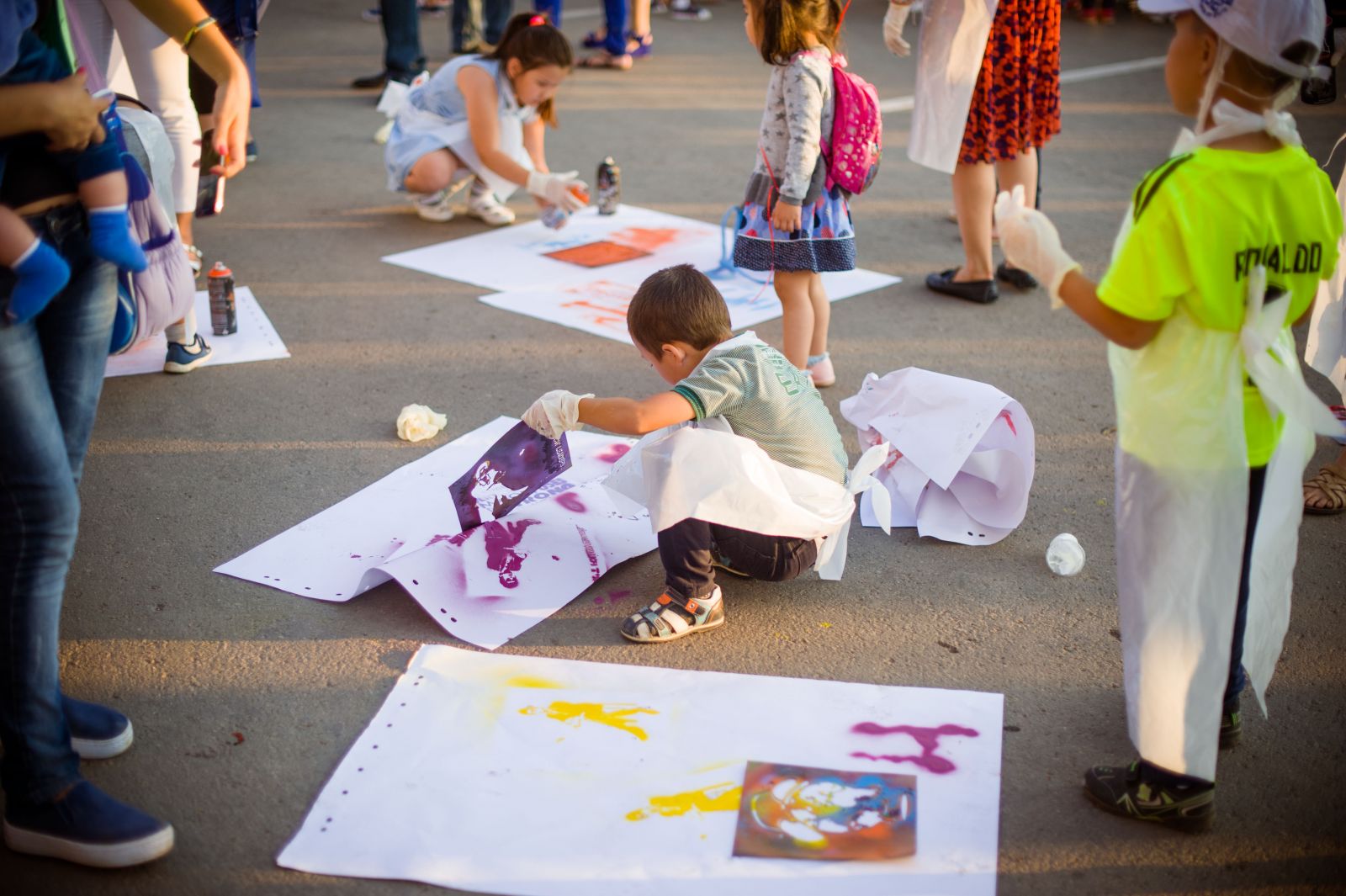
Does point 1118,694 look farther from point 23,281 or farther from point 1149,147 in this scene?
point 1149,147

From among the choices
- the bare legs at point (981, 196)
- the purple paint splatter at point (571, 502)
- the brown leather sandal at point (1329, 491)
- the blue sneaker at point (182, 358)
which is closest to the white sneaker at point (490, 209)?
the blue sneaker at point (182, 358)

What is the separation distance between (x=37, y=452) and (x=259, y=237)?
3482mm

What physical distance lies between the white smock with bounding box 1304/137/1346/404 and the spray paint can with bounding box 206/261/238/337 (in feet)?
10.2

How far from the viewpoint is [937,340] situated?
13.7 feet

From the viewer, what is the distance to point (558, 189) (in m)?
4.73

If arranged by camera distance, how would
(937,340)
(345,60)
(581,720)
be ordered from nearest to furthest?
(581,720) → (937,340) → (345,60)

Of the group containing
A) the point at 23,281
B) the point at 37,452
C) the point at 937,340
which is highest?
the point at 23,281

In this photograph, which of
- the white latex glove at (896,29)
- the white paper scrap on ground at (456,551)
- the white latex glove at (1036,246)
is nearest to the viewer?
the white latex glove at (1036,246)

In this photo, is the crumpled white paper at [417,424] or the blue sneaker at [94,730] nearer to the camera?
the blue sneaker at [94,730]

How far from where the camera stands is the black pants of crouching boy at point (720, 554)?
2.50m

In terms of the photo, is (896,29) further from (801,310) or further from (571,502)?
(571,502)

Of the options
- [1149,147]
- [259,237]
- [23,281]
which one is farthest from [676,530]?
[1149,147]

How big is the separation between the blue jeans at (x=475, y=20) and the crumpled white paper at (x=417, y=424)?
527cm

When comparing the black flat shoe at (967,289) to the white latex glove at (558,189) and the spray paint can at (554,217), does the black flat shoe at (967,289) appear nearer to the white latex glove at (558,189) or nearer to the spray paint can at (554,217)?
the white latex glove at (558,189)
